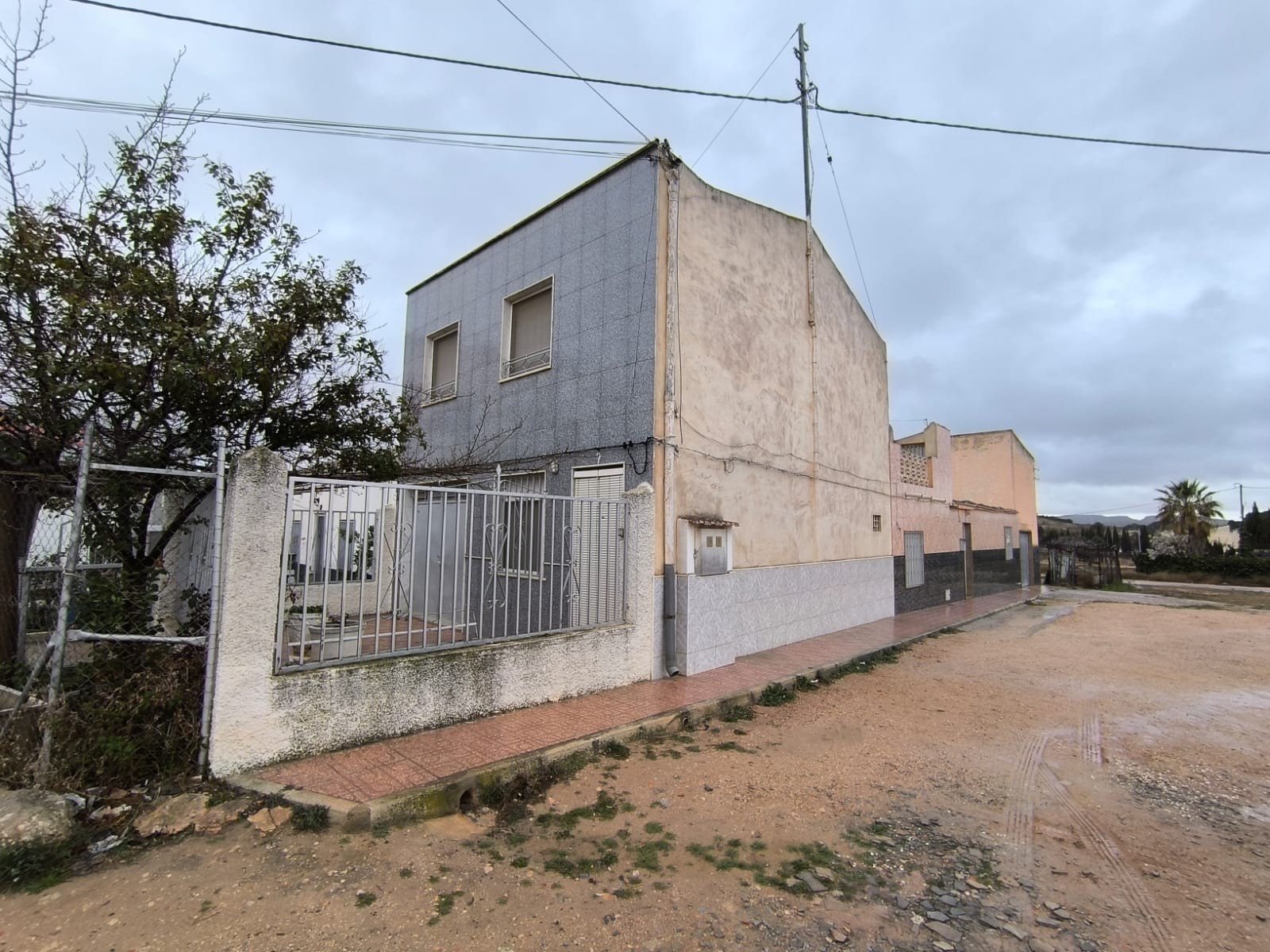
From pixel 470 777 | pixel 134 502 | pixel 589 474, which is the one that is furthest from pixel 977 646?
pixel 134 502

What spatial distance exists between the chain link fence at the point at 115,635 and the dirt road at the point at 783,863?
0.92 meters

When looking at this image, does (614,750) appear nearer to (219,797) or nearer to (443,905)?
(443,905)

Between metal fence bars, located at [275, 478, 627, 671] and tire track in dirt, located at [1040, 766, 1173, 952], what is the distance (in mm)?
4200

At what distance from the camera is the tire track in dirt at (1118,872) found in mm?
2867

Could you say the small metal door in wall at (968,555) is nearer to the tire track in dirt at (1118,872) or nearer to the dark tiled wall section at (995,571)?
the dark tiled wall section at (995,571)

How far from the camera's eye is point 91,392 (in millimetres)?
4199

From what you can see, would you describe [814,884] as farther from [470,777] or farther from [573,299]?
[573,299]

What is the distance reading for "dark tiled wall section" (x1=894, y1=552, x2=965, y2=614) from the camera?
14156 millimetres

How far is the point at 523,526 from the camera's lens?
6.97 meters

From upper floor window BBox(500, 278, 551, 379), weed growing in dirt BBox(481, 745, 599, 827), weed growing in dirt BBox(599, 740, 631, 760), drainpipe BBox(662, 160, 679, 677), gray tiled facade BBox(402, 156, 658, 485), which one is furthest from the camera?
upper floor window BBox(500, 278, 551, 379)

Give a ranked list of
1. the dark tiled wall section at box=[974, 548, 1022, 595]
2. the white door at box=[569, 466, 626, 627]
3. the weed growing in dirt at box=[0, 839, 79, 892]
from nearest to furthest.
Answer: the weed growing in dirt at box=[0, 839, 79, 892], the white door at box=[569, 466, 626, 627], the dark tiled wall section at box=[974, 548, 1022, 595]

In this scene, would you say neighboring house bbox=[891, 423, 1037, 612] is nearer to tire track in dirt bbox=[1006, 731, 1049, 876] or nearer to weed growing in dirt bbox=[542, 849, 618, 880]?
tire track in dirt bbox=[1006, 731, 1049, 876]

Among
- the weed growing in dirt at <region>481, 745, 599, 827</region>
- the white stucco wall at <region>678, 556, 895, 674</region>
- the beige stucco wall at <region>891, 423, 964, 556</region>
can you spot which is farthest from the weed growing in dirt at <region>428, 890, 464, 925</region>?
the beige stucco wall at <region>891, 423, 964, 556</region>

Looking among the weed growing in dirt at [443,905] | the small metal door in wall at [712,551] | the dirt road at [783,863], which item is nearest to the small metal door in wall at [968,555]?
the dirt road at [783,863]
